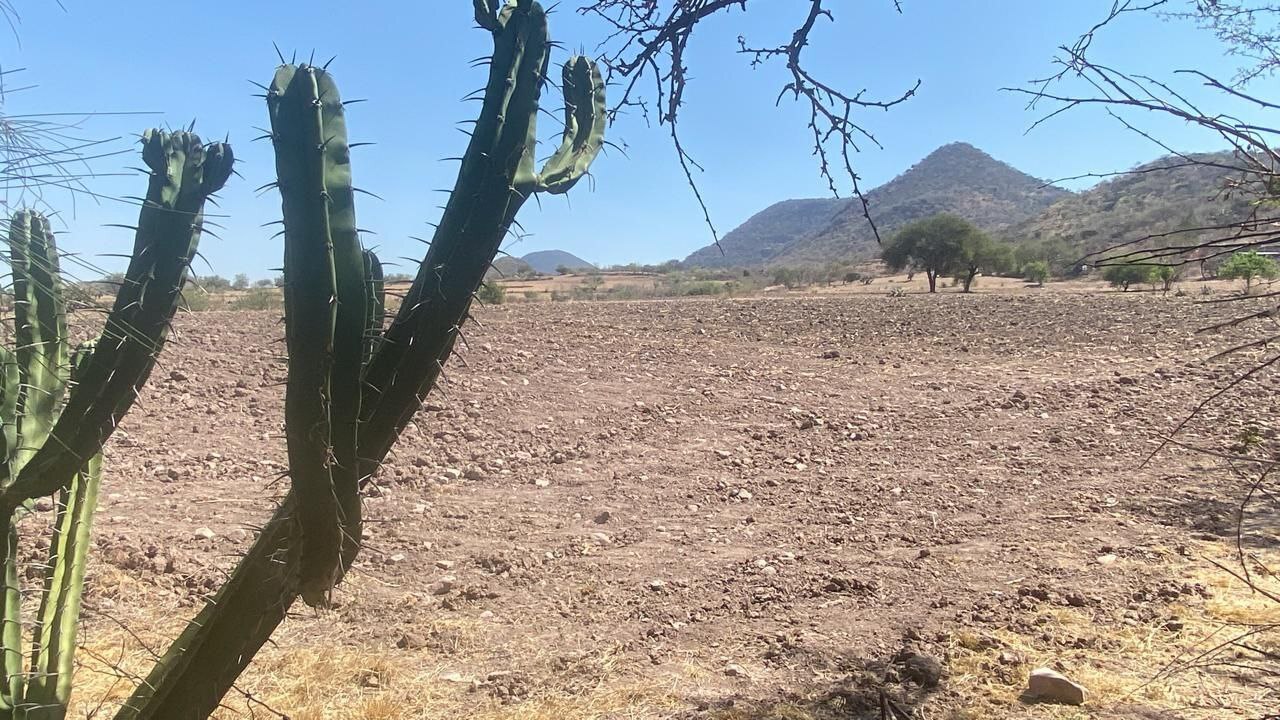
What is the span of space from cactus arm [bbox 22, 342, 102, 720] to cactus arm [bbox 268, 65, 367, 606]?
90 cm

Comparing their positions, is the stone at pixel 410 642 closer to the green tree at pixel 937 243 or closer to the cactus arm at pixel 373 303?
the cactus arm at pixel 373 303

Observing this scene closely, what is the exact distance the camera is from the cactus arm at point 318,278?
1.78 m

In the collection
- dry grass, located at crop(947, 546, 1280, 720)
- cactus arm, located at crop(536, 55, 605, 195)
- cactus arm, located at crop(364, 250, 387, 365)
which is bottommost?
dry grass, located at crop(947, 546, 1280, 720)

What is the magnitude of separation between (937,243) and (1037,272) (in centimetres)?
391

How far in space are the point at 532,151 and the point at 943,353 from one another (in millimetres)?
10988

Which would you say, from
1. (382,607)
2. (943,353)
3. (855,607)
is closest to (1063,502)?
(855,607)

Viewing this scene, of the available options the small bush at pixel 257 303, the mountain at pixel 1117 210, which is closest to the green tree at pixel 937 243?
the mountain at pixel 1117 210

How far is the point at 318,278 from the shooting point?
5.83ft

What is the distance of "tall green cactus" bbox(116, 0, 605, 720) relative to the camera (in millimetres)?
1794

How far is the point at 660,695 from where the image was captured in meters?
3.43

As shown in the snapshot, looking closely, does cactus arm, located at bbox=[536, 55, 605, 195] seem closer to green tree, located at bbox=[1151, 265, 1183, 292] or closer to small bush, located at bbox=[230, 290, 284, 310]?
green tree, located at bbox=[1151, 265, 1183, 292]

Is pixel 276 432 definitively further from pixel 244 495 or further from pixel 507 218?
pixel 507 218

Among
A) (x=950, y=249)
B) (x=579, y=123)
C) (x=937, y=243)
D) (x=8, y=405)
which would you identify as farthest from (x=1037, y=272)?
(x=8, y=405)

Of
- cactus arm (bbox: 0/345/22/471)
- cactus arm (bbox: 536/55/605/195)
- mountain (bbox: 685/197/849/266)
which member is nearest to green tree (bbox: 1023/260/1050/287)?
cactus arm (bbox: 536/55/605/195)
